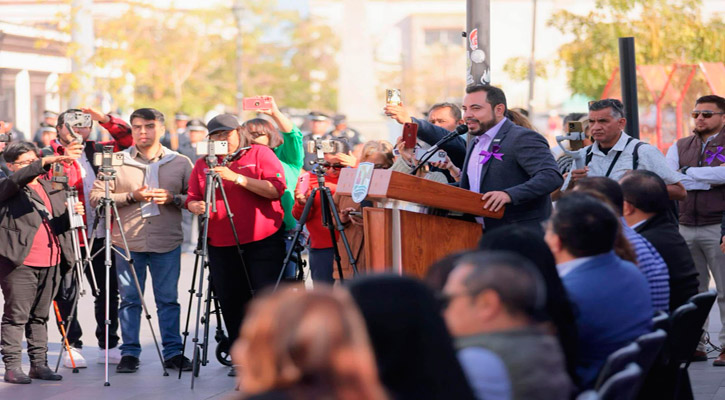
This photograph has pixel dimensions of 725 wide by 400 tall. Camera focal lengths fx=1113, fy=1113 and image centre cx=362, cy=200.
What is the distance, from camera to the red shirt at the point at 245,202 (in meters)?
8.45

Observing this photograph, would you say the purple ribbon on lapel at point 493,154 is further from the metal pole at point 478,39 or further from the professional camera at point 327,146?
the professional camera at point 327,146

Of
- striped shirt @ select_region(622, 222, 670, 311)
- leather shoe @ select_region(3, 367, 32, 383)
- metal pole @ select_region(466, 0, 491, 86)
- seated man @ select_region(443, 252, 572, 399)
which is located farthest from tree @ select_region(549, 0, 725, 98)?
seated man @ select_region(443, 252, 572, 399)

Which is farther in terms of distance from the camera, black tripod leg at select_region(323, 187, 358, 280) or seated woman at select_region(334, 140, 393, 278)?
seated woman at select_region(334, 140, 393, 278)

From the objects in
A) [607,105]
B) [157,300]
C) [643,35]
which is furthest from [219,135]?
[643,35]

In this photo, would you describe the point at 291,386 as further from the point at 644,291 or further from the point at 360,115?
the point at 360,115

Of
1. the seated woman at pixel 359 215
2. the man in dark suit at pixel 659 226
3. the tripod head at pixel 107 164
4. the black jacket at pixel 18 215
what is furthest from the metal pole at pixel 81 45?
the man in dark suit at pixel 659 226

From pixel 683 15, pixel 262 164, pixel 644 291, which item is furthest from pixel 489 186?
pixel 683 15

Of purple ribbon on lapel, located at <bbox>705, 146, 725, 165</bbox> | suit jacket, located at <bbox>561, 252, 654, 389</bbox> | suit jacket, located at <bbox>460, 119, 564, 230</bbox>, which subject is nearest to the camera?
suit jacket, located at <bbox>561, 252, 654, 389</bbox>

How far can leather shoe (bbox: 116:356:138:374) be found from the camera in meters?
8.89

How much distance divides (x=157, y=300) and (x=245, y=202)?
4.15ft

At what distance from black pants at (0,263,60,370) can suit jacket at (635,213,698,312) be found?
15.5 ft

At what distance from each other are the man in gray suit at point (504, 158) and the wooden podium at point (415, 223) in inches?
16.8

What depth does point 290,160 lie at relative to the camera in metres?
9.45

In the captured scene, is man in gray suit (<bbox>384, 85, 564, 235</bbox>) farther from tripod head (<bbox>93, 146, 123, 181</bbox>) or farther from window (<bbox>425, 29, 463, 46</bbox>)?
window (<bbox>425, 29, 463, 46</bbox>)
